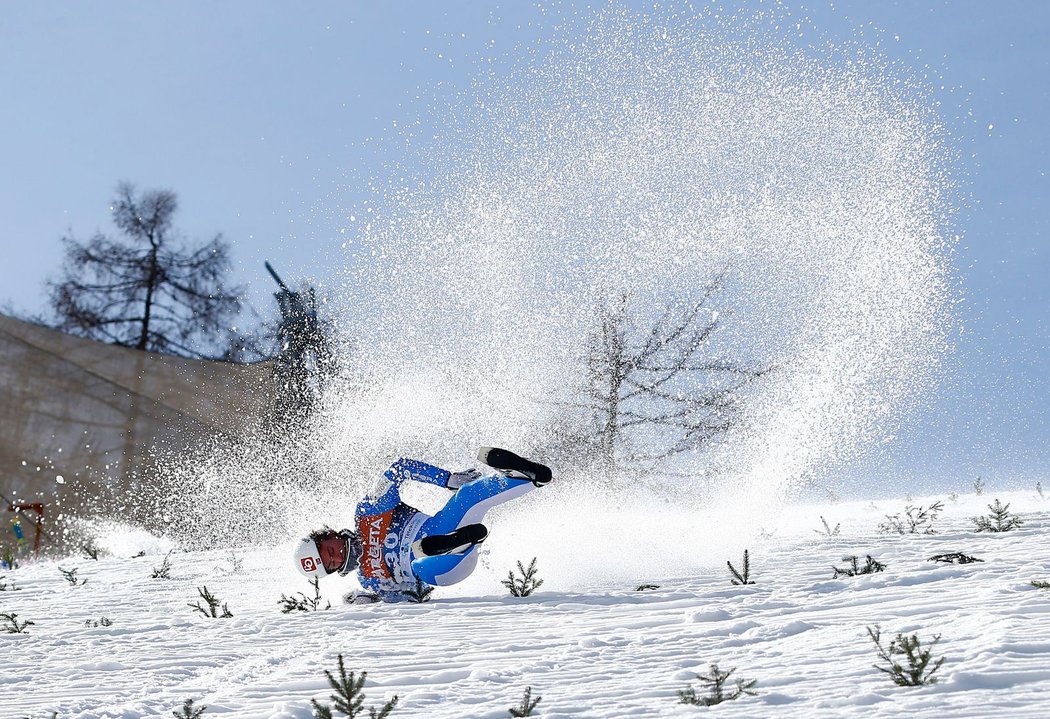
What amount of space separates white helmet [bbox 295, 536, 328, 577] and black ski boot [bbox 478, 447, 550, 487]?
1.61 m

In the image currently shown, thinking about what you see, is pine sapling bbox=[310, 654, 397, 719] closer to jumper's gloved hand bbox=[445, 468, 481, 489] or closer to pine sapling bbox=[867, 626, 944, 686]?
pine sapling bbox=[867, 626, 944, 686]

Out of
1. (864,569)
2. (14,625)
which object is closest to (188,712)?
(14,625)

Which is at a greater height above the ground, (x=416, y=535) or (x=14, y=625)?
(x=416, y=535)

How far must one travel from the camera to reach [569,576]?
23.9ft

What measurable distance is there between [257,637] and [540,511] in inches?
215

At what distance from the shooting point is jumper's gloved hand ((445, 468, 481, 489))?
6855 mm

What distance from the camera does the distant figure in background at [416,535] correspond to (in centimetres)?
654

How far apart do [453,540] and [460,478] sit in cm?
53

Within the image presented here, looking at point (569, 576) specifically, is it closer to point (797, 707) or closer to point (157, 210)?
point (797, 707)

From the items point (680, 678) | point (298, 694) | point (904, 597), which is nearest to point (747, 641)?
point (680, 678)

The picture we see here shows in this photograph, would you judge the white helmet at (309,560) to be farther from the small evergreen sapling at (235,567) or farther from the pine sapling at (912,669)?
the pine sapling at (912,669)

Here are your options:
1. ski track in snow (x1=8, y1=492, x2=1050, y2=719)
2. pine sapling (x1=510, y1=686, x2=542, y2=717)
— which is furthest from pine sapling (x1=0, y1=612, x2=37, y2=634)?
pine sapling (x1=510, y1=686, x2=542, y2=717)

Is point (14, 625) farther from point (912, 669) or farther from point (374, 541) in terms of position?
point (912, 669)

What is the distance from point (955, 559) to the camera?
19.9ft
